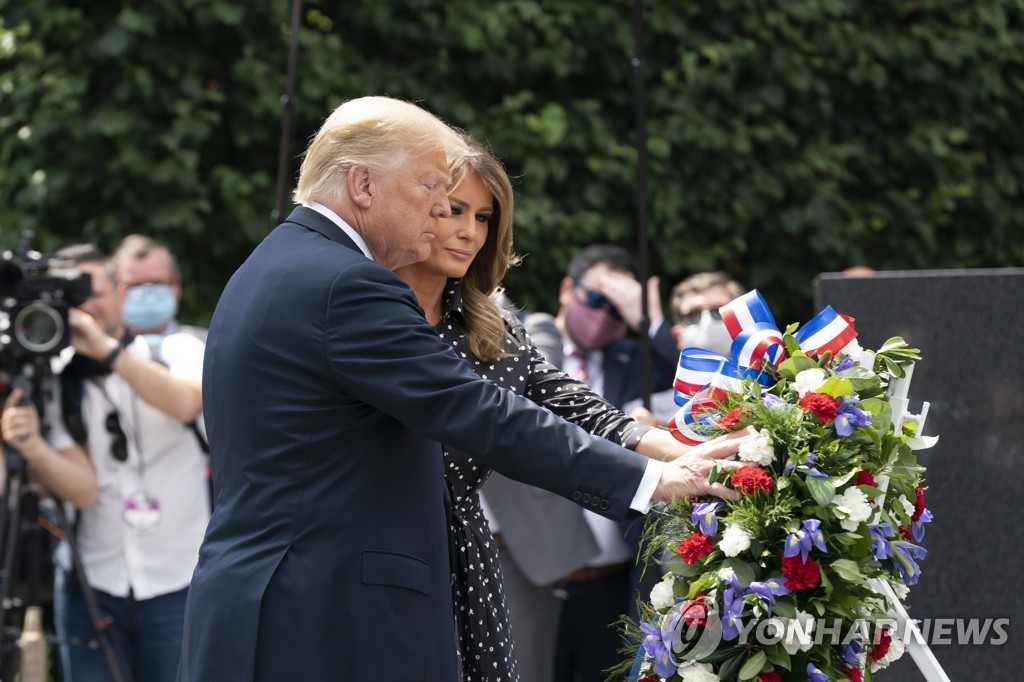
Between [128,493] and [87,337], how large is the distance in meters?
0.57

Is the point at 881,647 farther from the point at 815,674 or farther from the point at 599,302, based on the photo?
the point at 599,302

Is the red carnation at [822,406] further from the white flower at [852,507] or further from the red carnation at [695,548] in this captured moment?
the red carnation at [695,548]

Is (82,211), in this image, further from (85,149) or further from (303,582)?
(303,582)

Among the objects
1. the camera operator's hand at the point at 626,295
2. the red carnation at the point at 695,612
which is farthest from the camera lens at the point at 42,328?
the red carnation at the point at 695,612

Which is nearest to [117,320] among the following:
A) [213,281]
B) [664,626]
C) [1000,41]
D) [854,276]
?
[213,281]

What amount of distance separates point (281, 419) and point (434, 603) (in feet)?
1.51

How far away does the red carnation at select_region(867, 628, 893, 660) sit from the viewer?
265 cm

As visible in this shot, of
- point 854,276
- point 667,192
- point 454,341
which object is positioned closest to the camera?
point 454,341

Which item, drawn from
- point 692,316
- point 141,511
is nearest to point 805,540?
point 141,511

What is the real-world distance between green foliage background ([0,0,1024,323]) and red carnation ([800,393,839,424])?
4.45 m

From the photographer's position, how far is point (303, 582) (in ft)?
8.14

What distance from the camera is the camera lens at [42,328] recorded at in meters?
4.59

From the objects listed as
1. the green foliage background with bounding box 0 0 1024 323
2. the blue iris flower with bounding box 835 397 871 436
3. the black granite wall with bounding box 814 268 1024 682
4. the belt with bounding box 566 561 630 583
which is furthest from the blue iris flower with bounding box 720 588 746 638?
the green foliage background with bounding box 0 0 1024 323

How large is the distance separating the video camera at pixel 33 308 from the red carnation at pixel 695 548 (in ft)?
9.13
